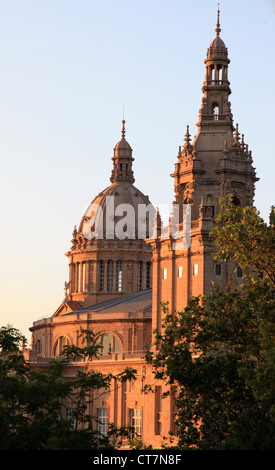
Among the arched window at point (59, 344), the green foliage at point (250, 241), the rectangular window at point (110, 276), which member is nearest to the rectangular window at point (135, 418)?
the arched window at point (59, 344)

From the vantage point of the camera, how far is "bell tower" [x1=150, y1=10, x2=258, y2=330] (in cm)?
11806

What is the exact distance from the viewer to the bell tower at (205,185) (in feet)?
387

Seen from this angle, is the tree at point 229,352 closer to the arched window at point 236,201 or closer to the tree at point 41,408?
the tree at point 41,408

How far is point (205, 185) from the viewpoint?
12194 cm

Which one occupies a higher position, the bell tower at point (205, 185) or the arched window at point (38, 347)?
the bell tower at point (205, 185)

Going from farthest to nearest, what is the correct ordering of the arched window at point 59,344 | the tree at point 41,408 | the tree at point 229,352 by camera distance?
the arched window at point 59,344 < the tree at point 41,408 < the tree at point 229,352

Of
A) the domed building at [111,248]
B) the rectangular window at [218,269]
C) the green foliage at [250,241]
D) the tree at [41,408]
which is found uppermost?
the domed building at [111,248]

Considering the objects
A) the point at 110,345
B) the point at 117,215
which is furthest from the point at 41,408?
the point at 117,215

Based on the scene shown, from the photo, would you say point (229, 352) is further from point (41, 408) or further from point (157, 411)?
point (157, 411)

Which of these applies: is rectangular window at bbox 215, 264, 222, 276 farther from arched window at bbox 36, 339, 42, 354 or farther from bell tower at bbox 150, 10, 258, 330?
arched window at bbox 36, 339, 42, 354

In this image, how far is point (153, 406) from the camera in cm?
12031
